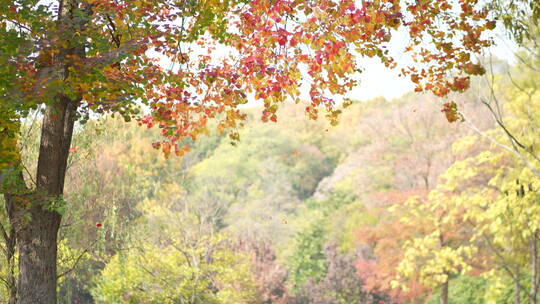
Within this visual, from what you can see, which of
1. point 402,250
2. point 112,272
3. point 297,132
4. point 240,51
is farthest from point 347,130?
point 240,51

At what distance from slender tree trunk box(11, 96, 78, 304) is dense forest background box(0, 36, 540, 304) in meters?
0.26

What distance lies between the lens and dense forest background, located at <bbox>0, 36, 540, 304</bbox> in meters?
9.85

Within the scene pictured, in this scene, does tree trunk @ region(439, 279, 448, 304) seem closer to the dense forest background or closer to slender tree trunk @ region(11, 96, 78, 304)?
the dense forest background

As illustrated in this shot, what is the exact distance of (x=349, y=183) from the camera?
2208cm

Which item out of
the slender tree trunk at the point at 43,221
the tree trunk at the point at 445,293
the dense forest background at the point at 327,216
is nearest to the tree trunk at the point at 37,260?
the slender tree trunk at the point at 43,221

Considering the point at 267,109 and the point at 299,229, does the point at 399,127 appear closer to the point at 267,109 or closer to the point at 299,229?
the point at 299,229

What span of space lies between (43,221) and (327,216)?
1786 cm

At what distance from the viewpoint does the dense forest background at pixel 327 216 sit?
985 cm

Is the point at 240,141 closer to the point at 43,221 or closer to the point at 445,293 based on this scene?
the point at 43,221

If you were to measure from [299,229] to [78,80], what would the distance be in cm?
1852

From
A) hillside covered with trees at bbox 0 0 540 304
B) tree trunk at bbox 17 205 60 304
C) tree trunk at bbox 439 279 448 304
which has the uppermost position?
hillside covered with trees at bbox 0 0 540 304

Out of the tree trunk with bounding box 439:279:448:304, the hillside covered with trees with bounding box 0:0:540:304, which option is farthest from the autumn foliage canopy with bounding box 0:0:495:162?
the tree trunk with bounding box 439:279:448:304

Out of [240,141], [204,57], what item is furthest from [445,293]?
[204,57]

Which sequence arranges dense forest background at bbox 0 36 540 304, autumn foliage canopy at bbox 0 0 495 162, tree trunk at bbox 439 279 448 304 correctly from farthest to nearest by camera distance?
tree trunk at bbox 439 279 448 304
dense forest background at bbox 0 36 540 304
autumn foliage canopy at bbox 0 0 495 162
